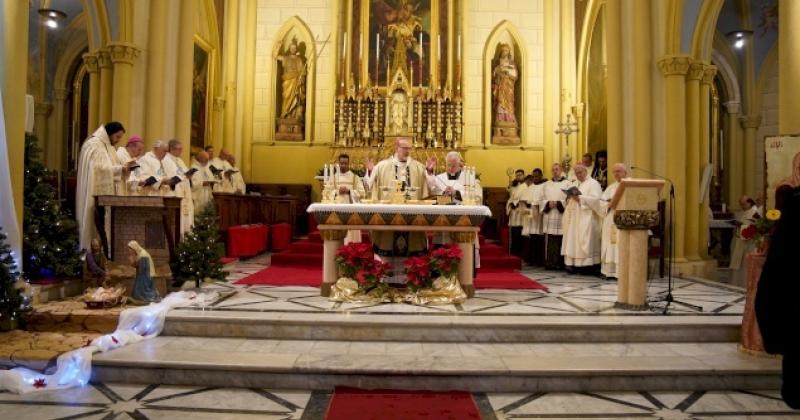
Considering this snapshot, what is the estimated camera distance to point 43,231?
656 centimetres

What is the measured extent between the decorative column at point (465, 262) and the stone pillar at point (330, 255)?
4.45ft

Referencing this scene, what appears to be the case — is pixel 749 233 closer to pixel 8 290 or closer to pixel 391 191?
pixel 391 191

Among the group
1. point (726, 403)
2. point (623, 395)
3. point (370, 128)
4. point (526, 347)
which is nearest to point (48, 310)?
point (526, 347)

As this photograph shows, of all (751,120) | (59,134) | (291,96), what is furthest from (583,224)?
(59,134)

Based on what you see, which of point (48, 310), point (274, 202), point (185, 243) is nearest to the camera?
point (48, 310)

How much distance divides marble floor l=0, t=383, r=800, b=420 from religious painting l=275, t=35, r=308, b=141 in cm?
1236

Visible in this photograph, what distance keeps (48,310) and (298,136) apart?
36.4ft

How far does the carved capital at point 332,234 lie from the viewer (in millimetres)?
6902

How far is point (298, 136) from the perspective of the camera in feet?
54.0

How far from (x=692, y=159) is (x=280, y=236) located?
27.4ft

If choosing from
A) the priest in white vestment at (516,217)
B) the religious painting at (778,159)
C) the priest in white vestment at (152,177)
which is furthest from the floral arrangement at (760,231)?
the priest in white vestment at (516,217)

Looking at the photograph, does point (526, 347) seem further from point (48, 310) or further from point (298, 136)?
point (298, 136)

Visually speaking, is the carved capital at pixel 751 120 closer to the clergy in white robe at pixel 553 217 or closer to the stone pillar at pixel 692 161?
the stone pillar at pixel 692 161

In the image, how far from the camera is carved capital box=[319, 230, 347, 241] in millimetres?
6902
